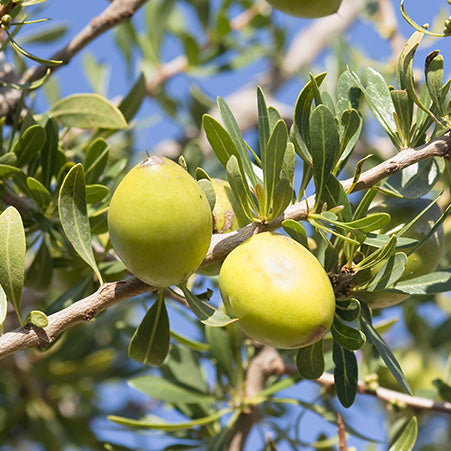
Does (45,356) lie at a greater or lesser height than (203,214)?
lesser

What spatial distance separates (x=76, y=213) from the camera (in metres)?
1.29

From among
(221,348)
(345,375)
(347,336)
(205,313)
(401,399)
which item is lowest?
(401,399)

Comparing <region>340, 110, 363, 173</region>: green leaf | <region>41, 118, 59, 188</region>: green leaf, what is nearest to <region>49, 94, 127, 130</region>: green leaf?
<region>41, 118, 59, 188</region>: green leaf

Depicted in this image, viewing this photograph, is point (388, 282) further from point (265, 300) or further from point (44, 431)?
point (44, 431)

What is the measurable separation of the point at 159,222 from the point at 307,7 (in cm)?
71

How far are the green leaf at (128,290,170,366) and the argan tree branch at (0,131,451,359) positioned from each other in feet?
0.43

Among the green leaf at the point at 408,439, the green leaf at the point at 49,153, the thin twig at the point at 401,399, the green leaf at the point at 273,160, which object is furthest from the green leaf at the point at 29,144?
the green leaf at the point at 408,439

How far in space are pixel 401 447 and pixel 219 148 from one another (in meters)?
0.76

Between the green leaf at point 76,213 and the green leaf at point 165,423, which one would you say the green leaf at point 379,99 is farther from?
the green leaf at point 165,423

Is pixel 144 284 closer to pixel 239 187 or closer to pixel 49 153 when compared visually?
pixel 239 187

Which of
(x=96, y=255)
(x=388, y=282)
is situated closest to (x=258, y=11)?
(x=96, y=255)

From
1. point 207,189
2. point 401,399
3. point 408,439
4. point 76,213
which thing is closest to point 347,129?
point 207,189

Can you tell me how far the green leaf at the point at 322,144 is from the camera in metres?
1.29

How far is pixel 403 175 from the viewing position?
1500mm
